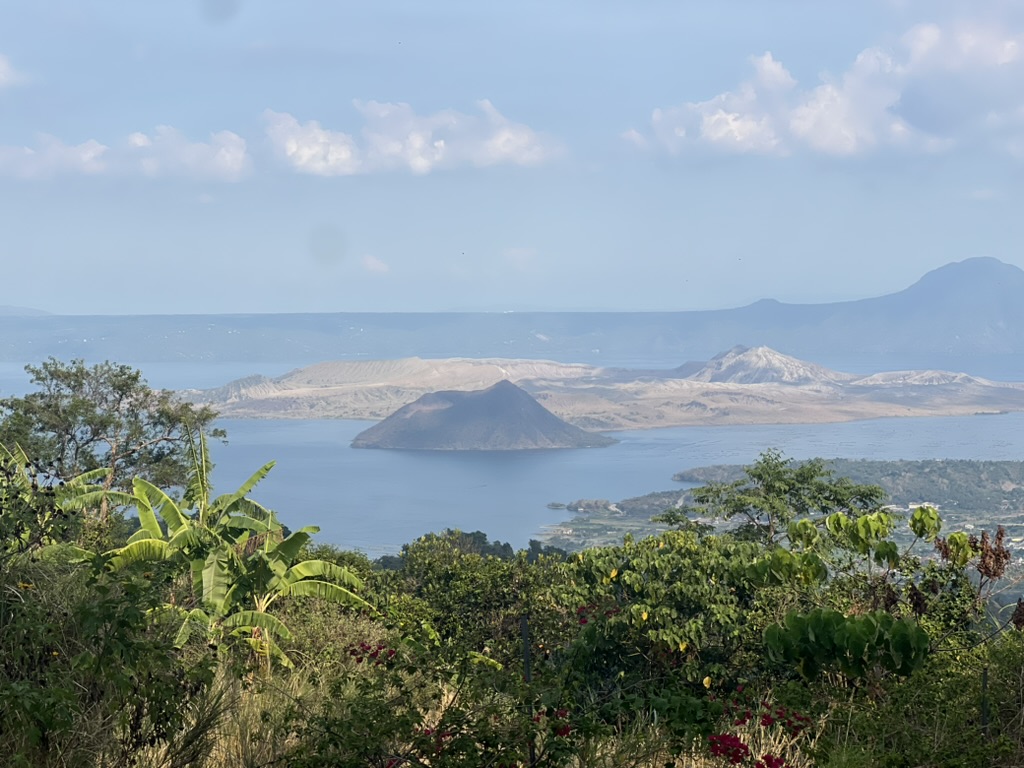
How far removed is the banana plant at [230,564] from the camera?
962 cm

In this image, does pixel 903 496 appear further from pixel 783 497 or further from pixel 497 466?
pixel 783 497

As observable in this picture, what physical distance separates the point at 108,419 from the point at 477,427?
521ft

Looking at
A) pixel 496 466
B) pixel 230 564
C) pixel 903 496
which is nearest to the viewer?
pixel 230 564

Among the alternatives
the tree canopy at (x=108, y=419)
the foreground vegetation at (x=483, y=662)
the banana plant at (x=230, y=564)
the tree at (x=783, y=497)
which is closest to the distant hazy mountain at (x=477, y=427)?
the tree canopy at (x=108, y=419)

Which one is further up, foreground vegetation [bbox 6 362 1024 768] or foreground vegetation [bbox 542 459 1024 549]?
foreground vegetation [bbox 6 362 1024 768]

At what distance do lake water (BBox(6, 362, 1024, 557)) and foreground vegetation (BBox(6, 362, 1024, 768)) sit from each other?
82484mm

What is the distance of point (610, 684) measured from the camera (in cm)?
978

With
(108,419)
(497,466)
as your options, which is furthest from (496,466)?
(108,419)

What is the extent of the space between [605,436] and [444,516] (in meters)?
72.6

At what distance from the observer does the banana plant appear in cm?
962

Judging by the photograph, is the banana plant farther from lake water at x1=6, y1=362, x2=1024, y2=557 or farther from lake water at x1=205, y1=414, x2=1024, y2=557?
lake water at x1=205, y1=414, x2=1024, y2=557

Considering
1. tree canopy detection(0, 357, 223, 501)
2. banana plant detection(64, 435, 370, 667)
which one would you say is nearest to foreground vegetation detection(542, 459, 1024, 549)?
tree canopy detection(0, 357, 223, 501)

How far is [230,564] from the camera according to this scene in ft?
33.1

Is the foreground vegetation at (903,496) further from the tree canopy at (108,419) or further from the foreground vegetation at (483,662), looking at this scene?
the foreground vegetation at (483,662)
